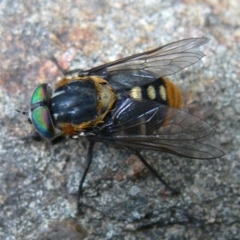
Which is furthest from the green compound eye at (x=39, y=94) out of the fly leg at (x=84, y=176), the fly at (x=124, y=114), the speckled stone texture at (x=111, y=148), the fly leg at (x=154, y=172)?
the fly leg at (x=154, y=172)

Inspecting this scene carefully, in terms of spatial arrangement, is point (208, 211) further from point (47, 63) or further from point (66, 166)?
point (47, 63)

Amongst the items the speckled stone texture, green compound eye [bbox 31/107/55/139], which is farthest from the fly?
the speckled stone texture

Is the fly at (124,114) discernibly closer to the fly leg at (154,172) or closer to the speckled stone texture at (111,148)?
the fly leg at (154,172)

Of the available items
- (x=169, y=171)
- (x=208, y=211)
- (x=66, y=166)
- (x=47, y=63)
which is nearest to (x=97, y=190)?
(x=66, y=166)

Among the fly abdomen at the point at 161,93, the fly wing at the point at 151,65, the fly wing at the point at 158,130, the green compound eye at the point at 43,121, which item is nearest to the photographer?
the fly wing at the point at 158,130

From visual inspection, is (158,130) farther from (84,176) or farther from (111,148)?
(84,176)

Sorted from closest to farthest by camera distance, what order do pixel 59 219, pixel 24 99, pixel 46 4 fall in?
pixel 59 219 < pixel 24 99 < pixel 46 4
